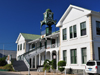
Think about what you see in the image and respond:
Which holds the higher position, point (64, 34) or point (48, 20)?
point (48, 20)

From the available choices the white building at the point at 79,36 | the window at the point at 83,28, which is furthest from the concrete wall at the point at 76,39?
the window at the point at 83,28

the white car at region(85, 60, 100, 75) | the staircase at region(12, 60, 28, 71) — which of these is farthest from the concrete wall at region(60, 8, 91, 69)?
the staircase at region(12, 60, 28, 71)

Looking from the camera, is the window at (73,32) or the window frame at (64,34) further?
the window frame at (64,34)

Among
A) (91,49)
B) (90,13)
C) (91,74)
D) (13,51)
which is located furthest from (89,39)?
(13,51)

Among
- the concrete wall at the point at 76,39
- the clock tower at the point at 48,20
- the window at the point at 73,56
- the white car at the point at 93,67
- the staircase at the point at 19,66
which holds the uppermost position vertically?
the clock tower at the point at 48,20

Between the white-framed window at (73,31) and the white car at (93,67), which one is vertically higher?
the white-framed window at (73,31)

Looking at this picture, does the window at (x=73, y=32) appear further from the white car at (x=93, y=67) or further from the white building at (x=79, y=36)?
the white car at (x=93, y=67)

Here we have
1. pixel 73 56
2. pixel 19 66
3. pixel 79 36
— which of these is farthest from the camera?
pixel 19 66

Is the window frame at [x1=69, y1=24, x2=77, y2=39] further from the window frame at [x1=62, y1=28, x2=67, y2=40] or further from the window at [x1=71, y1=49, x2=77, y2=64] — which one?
the window at [x1=71, y1=49, x2=77, y2=64]

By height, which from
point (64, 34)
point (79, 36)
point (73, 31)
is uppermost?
point (73, 31)

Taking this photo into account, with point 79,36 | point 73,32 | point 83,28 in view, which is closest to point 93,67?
point 79,36

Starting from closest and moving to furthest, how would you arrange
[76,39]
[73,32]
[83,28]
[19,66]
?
[83,28] < [76,39] < [73,32] < [19,66]

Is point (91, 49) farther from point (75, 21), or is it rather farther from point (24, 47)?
point (24, 47)

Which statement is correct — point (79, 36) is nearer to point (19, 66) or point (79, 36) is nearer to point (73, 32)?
point (73, 32)
